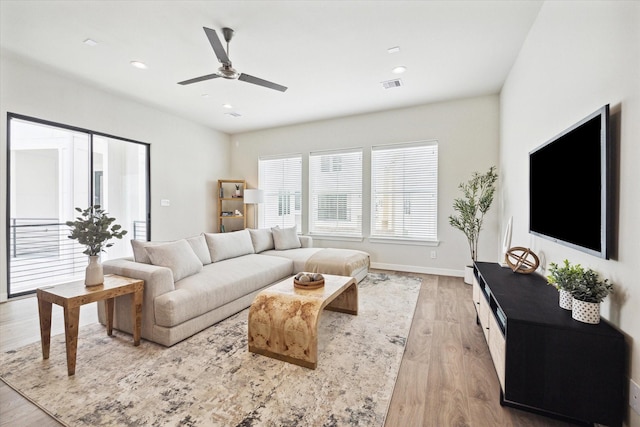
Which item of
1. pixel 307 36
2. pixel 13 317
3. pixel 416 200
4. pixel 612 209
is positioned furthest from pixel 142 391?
pixel 416 200

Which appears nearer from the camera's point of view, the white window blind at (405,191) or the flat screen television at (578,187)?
the flat screen television at (578,187)

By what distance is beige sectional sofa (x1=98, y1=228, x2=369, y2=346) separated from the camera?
2.41m

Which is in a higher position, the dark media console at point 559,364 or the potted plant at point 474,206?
the potted plant at point 474,206

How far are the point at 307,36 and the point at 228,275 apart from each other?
269 centimetres

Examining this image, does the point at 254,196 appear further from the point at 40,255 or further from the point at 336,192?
the point at 40,255

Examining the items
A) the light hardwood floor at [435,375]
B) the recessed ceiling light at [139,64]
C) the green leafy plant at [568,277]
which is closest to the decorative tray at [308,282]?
the light hardwood floor at [435,375]

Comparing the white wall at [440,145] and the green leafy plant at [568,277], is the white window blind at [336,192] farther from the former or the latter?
the green leafy plant at [568,277]

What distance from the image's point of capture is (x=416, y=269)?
499 centimetres

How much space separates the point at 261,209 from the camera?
21.5 feet

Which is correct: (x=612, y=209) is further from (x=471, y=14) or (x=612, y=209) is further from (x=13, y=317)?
(x=13, y=317)

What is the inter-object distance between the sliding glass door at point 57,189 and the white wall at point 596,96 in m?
5.73

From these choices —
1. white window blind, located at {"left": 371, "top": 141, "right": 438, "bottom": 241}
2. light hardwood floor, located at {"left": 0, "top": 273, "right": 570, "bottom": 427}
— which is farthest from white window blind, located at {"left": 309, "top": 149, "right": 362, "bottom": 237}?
light hardwood floor, located at {"left": 0, "top": 273, "right": 570, "bottom": 427}

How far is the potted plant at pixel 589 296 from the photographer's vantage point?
1.45 m

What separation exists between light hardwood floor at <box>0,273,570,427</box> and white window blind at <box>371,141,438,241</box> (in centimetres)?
185
